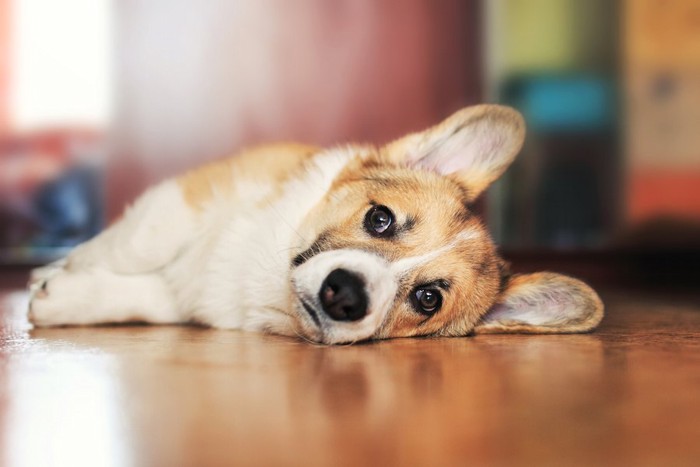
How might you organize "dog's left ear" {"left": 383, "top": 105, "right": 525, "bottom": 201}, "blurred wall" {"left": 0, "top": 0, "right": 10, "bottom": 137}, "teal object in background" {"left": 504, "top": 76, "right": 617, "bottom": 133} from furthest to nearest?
"teal object in background" {"left": 504, "top": 76, "right": 617, "bottom": 133}
"blurred wall" {"left": 0, "top": 0, "right": 10, "bottom": 137}
"dog's left ear" {"left": 383, "top": 105, "right": 525, "bottom": 201}

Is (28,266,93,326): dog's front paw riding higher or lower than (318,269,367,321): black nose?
lower

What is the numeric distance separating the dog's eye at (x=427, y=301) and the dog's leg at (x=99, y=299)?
2.39 feet

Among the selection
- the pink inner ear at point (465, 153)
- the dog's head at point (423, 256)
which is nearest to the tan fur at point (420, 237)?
the dog's head at point (423, 256)

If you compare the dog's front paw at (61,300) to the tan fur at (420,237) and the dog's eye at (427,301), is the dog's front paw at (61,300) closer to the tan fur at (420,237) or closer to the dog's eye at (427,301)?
the tan fur at (420,237)

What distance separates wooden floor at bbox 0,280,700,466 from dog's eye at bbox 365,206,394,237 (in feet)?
0.95

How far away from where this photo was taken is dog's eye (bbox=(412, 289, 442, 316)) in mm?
2012

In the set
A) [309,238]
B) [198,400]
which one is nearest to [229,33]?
[309,238]

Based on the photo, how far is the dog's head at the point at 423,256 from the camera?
1846 millimetres

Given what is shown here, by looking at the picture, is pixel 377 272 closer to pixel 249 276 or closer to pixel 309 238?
pixel 309 238

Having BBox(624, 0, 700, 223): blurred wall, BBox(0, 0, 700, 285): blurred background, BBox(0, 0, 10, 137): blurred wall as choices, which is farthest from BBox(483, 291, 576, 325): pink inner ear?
BBox(0, 0, 10, 137): blurred wall

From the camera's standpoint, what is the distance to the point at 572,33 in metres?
4.72

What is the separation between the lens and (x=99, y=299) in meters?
2.15

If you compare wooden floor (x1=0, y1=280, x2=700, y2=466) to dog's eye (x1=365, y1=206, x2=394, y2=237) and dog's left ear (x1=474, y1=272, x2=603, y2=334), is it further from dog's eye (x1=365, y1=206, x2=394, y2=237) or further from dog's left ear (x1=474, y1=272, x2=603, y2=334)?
dog's eye (x1=365, y1=206, x2=394, y2=237)

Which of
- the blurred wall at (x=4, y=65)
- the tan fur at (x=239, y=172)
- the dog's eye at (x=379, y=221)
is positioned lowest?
the dog's eye at (x=379, y=221)
